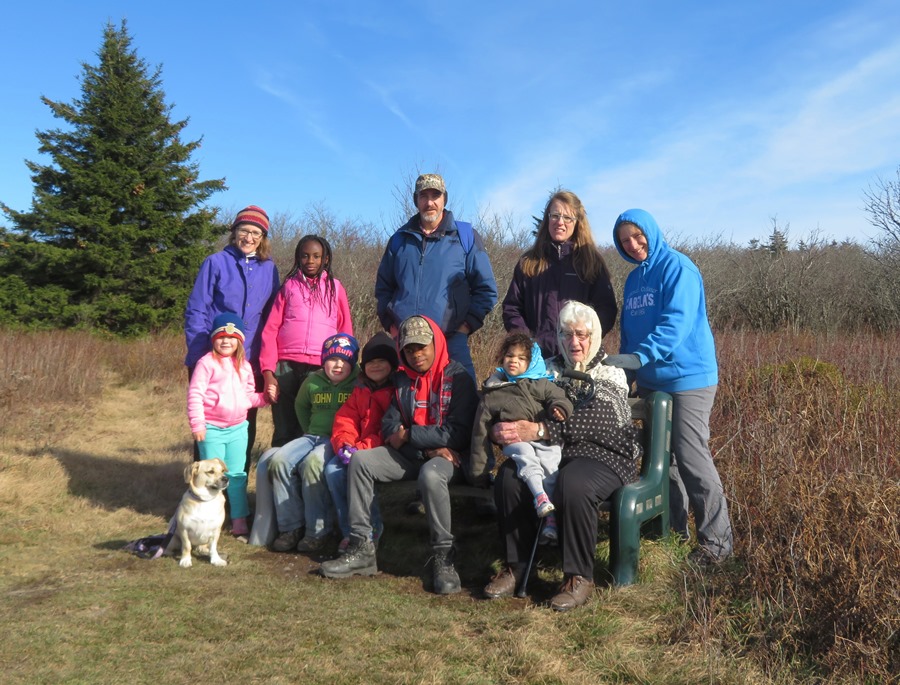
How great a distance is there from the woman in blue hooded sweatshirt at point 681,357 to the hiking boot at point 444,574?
138 cm

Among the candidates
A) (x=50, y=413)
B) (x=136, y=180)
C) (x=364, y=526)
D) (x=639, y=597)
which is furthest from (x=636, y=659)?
(x=136, y=180)

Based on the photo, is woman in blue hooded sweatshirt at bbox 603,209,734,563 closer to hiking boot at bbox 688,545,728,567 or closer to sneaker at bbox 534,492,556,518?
hiking boot at bbox 688,545,728,567

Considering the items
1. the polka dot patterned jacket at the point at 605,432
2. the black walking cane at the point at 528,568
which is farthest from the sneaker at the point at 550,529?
the polka dot patterned jacket at the point at 605,432

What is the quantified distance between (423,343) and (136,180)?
56.9 ft

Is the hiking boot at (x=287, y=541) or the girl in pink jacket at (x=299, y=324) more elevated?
the girl in pink jacket at (x=299, y=324)

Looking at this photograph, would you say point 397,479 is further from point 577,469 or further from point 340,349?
point 577,469

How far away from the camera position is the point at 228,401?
5.36 meters

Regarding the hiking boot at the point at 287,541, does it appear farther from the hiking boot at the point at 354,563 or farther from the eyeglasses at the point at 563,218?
the eyeglasses at the point at 563,218

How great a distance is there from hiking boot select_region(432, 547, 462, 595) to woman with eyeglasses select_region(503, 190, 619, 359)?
4.63 feet

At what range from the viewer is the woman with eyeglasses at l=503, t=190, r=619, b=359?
4.70 meters

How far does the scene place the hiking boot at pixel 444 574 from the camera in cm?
413

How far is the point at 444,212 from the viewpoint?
5.23 meters

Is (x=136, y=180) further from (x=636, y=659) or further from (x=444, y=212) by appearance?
(x=636, y=659)

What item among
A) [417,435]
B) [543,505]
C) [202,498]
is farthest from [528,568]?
[202,498]
